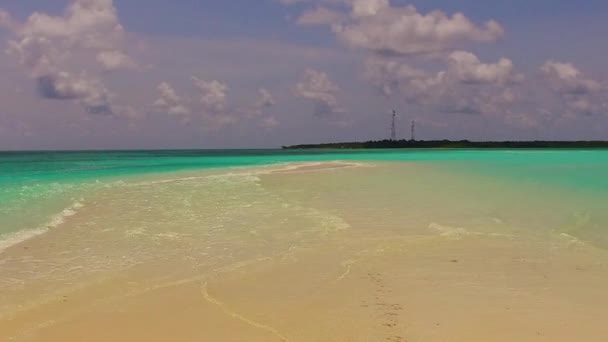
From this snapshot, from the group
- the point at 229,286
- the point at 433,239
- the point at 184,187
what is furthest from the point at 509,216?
the point at 184,187

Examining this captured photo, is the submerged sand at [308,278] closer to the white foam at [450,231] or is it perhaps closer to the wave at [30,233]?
the white foam at [450,231]

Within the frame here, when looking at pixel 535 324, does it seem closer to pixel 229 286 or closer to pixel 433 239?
pixel 229 286

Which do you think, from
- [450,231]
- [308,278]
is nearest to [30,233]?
[308,278]

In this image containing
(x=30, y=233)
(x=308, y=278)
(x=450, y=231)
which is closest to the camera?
(x=308, y=278)

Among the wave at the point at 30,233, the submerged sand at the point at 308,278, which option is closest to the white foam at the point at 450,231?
the submerged sand at the point at 308,278

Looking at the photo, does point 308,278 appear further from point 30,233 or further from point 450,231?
point 30,233

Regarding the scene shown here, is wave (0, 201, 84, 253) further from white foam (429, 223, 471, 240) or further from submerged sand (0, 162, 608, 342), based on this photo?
white foam (429, 223, 471, 240)

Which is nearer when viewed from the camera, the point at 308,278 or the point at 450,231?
the point at 308,278

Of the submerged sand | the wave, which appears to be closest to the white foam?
the submerged sand

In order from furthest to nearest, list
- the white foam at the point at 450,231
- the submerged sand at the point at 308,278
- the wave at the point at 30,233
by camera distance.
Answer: the white foam at the point at 450,231 < the wave at the point at 30,233 < the submerged sand at the point at 308,278
